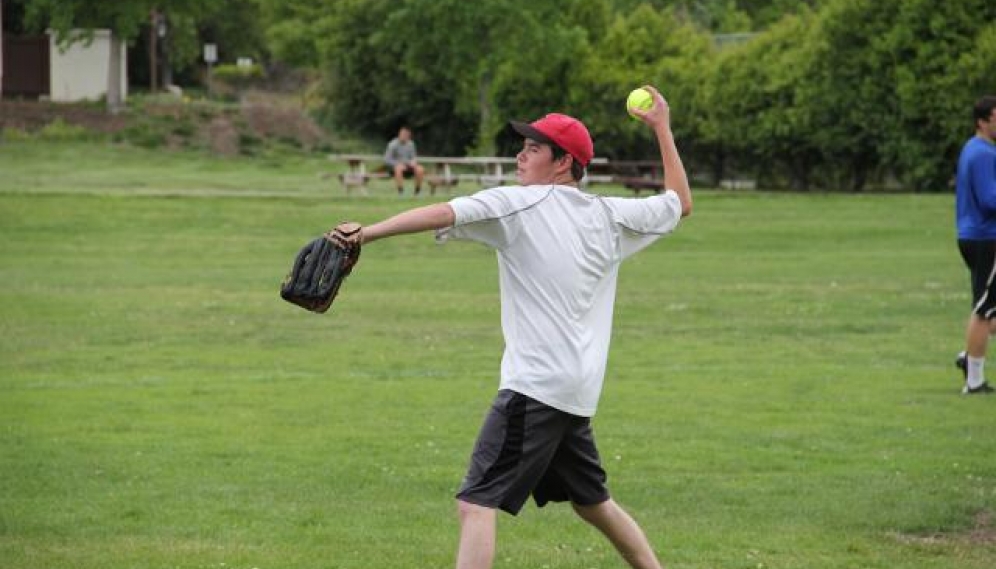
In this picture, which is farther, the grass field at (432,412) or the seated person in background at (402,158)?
the seated person in background at (402,158)

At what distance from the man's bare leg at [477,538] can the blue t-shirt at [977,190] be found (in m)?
7.88

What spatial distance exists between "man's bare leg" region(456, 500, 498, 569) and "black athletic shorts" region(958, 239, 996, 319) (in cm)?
799

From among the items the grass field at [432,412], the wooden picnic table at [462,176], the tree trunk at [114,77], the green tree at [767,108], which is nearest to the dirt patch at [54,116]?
the tree trunk at [114,77]

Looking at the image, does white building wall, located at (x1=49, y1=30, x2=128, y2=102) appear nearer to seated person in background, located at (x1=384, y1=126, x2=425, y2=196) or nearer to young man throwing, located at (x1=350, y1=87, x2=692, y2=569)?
seated person in background, located at (x1=384, y1=126, x2=425, y2=196)

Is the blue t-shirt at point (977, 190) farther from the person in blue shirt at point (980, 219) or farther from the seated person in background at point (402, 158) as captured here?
the seated person in background at point (402, 158)

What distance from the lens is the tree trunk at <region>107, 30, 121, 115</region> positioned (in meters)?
60.1

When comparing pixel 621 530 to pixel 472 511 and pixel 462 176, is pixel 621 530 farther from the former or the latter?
pixel 462 176

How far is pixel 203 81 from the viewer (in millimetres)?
83812

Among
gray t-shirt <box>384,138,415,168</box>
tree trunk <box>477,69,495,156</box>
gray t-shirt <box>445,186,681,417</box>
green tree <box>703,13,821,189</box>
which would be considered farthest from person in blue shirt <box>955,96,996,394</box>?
tree trunk <box>477,69,495,156</box>

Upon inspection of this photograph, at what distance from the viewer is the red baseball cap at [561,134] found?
22.0ft

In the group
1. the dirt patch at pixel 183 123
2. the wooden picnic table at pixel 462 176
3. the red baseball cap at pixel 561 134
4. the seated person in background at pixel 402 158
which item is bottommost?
the dirt patch at pixel 183 123

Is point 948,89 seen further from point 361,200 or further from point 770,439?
point 770,439

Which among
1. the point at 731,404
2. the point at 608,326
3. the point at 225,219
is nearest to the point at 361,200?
the point at 225,219

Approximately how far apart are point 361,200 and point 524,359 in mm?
31765
